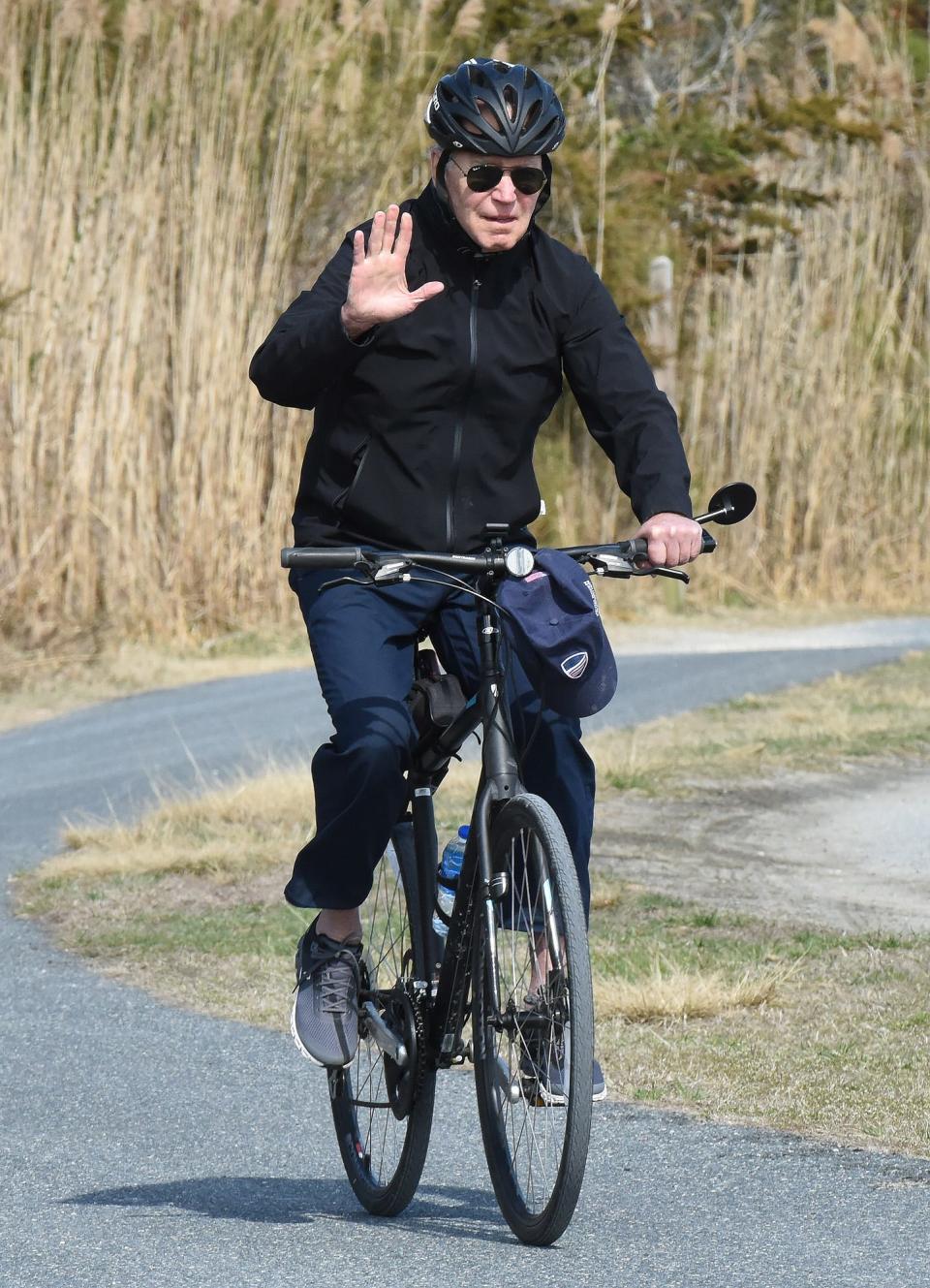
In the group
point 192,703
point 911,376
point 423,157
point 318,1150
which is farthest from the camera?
point 911,376

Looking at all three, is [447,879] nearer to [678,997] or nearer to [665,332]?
[678,997]

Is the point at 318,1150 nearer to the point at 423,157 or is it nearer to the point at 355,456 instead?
the point at 355,456

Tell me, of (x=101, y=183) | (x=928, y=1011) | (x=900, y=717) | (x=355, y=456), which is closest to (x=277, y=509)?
(x=101, y=183)

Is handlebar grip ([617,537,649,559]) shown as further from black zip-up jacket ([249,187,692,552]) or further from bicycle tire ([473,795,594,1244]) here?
bicycle tire ([473,795,594,1244])

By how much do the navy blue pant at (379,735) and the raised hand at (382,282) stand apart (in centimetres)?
47

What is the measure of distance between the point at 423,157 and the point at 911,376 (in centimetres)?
493

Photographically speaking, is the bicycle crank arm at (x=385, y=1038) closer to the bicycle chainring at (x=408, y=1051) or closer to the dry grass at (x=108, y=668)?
the bicycle chainring at (x=408, y=1051)

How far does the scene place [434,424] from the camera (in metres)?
4.05

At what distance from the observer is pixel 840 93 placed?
19531 millimetres

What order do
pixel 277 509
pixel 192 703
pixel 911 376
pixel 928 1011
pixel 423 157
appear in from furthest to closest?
pixel 911 376 → pixel 423 157 → pixel 277 509 → pixel 192 703 → pixel 928 1011

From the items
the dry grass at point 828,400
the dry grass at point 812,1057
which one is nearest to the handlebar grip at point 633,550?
the dry grass at point 812,1057

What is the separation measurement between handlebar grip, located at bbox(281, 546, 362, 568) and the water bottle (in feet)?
2.00

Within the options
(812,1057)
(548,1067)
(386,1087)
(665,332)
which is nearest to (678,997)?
(812,1057)

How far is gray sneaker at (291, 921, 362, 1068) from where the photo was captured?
4117 mm
